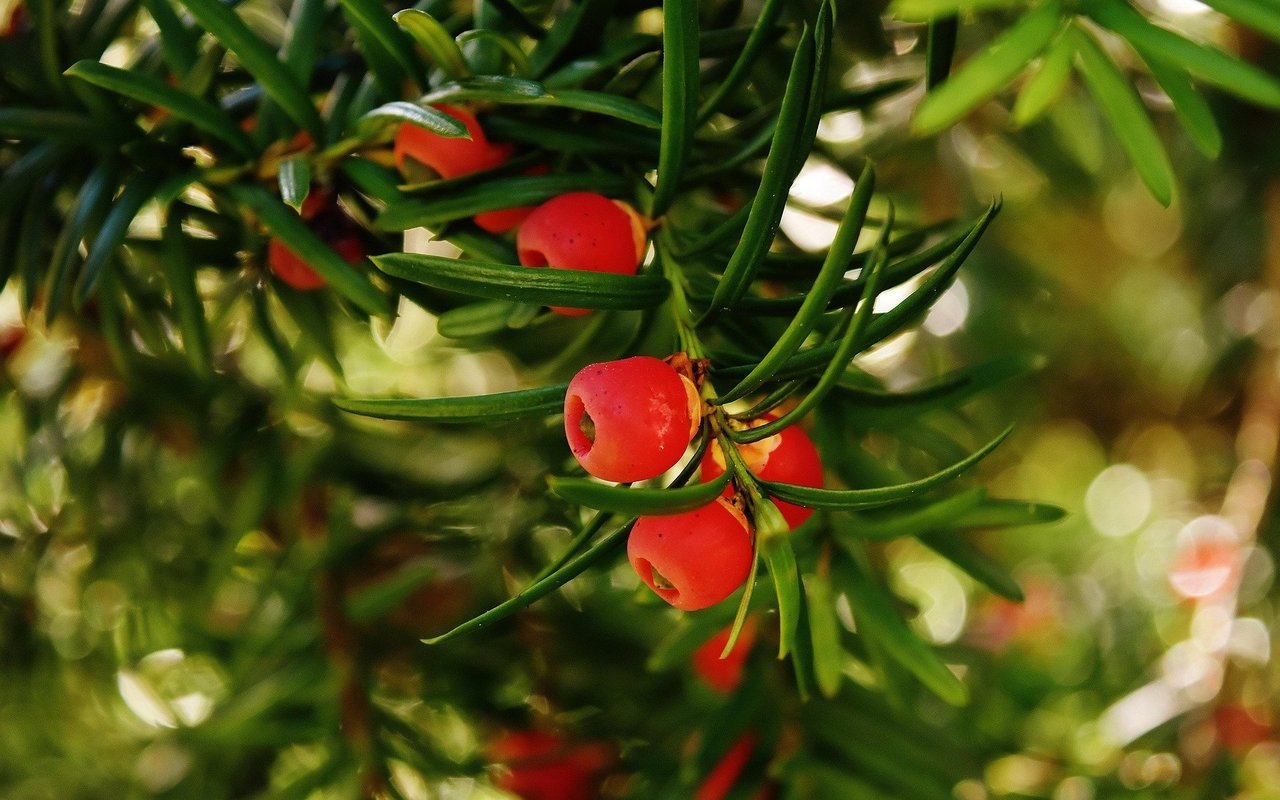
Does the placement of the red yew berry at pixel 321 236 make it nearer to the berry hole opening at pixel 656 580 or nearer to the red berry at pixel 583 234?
the red berry at pixel 583 234

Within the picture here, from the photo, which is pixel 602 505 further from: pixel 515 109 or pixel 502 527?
pixel 502 527

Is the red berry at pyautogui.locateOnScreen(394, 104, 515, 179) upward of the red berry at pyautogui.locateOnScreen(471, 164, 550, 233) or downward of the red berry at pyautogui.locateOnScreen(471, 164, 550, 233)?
upward

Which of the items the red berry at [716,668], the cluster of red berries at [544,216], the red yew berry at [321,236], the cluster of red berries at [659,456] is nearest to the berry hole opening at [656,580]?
the cluster of red berries at [659,456]

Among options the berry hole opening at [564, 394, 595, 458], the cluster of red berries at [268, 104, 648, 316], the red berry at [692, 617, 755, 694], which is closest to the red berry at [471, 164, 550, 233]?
the cluster of red berries at [268, 104, 648, 316]

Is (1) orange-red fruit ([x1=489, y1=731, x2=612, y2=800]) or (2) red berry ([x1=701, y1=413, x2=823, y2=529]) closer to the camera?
(2) red berry ([x1=701, y1=413, x2=823, y2=529])

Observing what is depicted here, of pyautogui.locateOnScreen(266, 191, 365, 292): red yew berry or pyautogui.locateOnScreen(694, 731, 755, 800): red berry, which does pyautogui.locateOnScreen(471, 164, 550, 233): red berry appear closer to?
pyautogui.locateOnScreen(266, 191, 365, 292): red yew berry

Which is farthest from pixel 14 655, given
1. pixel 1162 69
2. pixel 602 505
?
pixel 1162 69
